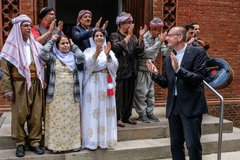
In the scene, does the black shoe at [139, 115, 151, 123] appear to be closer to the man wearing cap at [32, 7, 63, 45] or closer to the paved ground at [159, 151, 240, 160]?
the paved ground at [159, 151, 240, 160]

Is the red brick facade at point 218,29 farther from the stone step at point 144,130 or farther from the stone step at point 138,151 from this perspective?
the stone step at point 138,151

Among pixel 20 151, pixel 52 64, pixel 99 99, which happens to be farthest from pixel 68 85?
pixel 20 151

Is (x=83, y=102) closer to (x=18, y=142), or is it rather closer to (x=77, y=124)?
(x=77, y=124)

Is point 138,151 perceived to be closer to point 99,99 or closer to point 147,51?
point 99,99

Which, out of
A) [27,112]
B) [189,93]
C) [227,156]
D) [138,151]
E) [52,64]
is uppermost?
[52,64]

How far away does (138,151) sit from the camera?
4.99 meters

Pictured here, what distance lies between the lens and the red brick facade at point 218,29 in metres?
7.61

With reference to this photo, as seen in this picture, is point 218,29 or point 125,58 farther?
point 218,29

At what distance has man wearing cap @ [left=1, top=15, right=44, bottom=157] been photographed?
430 centimetres

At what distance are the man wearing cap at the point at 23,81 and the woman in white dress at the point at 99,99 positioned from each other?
0.63m

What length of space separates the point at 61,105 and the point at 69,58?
2.13 ft

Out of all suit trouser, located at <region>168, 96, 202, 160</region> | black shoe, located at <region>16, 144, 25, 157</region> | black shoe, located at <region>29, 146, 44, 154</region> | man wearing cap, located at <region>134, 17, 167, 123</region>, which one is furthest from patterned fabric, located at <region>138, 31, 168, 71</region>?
black shoe, located at <region>16, 144, 25, 157</region>

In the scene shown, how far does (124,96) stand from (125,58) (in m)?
0.63

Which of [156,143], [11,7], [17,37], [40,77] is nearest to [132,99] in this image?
[156,143]
